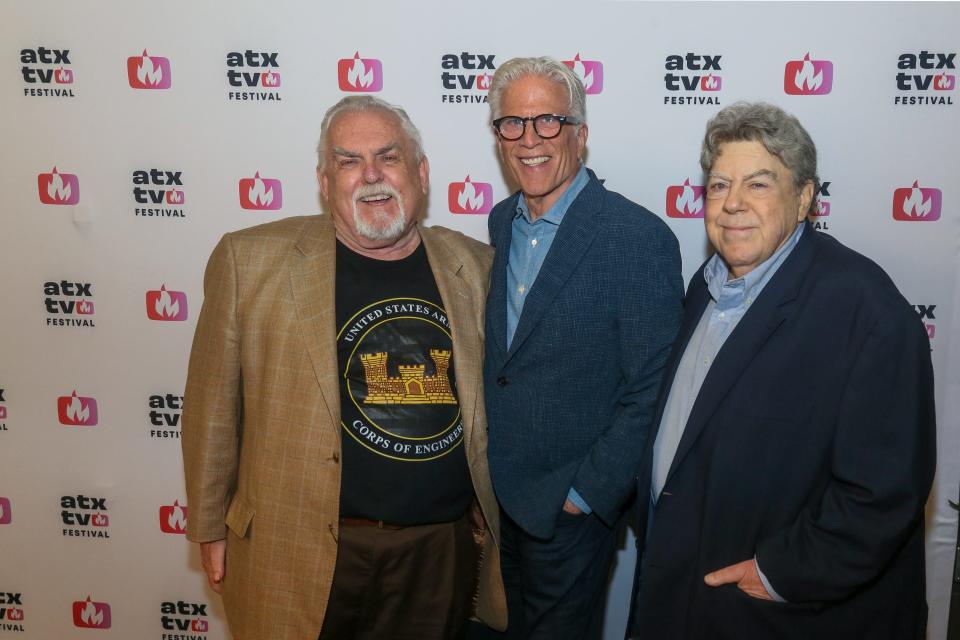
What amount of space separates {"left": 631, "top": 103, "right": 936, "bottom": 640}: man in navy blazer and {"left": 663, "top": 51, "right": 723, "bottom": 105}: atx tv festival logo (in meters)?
0.84

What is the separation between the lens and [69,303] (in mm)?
2838

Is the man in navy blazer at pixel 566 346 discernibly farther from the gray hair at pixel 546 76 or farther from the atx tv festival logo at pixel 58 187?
the atx tv festival logo at pixel 58 187

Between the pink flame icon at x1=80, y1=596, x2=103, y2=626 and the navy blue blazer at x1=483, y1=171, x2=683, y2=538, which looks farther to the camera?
the pink flame icon at x1=80, y1=596, x2=103, y2=626

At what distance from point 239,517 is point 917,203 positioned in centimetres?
263

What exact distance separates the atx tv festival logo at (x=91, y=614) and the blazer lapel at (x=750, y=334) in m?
2.74

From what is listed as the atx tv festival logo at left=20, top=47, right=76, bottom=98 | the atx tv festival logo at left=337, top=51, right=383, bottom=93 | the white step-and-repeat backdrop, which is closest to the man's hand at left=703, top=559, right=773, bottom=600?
the white step-and-repeat backdrop

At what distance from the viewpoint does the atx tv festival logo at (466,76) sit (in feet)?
8.55

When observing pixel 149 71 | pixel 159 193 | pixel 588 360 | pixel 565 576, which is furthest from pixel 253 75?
pixel 565 576

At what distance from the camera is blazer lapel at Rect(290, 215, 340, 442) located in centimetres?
195

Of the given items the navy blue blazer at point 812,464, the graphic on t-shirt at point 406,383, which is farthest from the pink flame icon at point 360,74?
the navy blue blazer at point 812,464

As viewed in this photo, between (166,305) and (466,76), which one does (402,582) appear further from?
(466,76)

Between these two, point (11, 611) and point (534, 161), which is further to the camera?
point (11, 611)

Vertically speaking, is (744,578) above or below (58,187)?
below

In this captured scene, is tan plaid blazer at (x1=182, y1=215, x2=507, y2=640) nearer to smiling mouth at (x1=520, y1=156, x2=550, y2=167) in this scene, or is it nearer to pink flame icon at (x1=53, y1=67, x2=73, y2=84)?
smiling mouth at (x1=520, y1=156, x2=550, y2=167)
